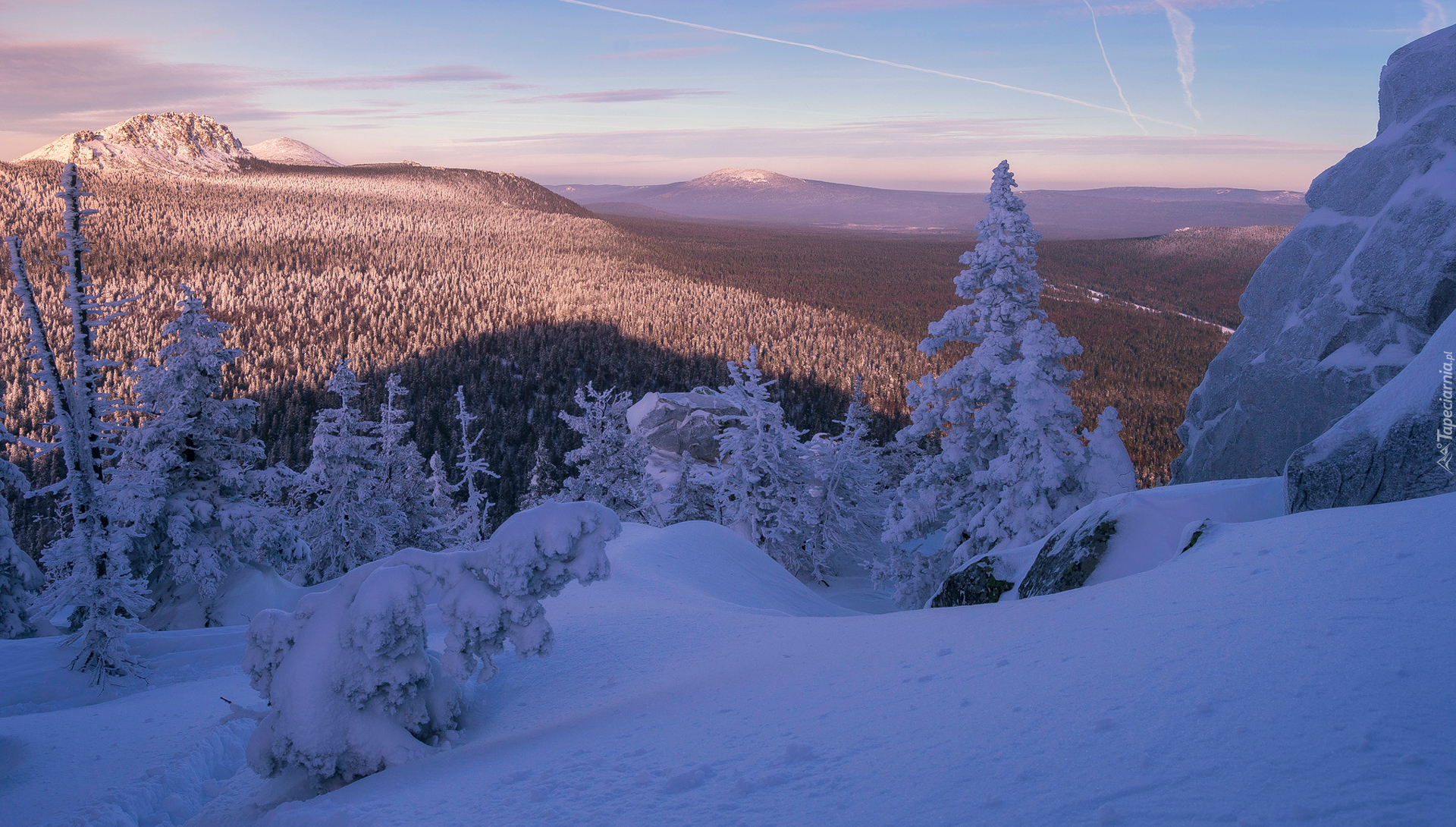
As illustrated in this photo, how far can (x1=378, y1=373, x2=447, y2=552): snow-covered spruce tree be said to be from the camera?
997 inches

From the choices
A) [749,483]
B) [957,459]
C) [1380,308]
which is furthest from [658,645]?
[749,483]

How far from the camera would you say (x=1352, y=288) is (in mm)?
12172

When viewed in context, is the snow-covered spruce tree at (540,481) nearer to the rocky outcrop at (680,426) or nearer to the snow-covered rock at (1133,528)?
the rocky outcrop at (680,426)

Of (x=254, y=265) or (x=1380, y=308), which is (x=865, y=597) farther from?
(x=254, y=265)

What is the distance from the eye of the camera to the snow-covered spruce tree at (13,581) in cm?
1530

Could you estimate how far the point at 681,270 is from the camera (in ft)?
548

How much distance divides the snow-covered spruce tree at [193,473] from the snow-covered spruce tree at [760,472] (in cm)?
1229

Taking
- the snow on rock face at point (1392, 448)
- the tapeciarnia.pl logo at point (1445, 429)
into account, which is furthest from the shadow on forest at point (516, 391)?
the tapeciarnia.pl logo at point (1445, 429)

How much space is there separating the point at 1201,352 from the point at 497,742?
9047 centimetres

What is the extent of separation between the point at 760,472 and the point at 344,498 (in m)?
12.8

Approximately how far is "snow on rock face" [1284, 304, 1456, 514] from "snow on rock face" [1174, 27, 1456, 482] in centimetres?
551

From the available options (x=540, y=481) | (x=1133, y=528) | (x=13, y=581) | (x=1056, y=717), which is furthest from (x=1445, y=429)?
(x=540, y=481)

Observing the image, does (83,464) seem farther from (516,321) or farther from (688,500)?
(516,321)

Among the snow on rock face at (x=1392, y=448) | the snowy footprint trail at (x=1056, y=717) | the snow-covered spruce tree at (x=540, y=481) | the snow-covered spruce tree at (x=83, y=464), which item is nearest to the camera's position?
the snowy footprint trail at (x=1056, y=717)
